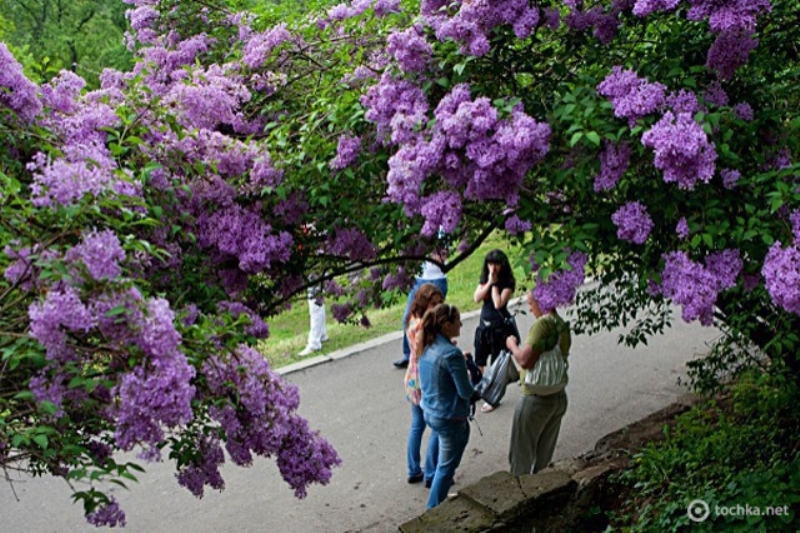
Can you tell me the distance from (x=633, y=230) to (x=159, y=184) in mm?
2100

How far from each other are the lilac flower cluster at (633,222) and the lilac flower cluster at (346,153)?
4.31 feet

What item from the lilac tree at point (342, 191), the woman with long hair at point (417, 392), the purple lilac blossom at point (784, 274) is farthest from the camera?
the woman with long hair at point (417, 392)

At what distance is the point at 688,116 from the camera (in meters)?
3.36

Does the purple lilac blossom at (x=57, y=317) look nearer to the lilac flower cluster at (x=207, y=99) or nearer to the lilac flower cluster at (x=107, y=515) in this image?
the lilac flower cluster at (x=107, y=515)

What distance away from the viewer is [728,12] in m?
3.40

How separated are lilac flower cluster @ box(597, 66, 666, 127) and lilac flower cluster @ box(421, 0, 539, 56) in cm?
41

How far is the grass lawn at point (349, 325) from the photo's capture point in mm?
11422

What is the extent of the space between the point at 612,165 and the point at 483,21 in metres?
0.83

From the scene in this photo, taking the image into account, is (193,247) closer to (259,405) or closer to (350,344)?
(259,405)

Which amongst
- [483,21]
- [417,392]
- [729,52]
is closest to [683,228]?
[729,52]

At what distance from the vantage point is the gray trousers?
6617 millimetres

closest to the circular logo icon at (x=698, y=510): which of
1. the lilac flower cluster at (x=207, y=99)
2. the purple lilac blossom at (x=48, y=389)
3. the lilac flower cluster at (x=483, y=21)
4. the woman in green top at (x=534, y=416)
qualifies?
the woman in green top at (x=534, y=416)

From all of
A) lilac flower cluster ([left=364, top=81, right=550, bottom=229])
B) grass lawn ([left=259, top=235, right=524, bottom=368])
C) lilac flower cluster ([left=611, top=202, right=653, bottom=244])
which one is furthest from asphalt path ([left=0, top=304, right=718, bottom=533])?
lilac flower cluster ([left=611, top=202, right=653, bottom=244])

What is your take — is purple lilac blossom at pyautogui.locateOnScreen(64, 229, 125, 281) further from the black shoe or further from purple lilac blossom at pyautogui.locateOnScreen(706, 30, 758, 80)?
the black shoe
